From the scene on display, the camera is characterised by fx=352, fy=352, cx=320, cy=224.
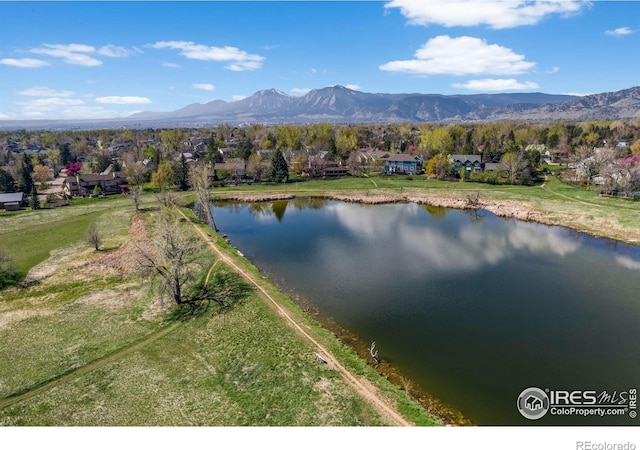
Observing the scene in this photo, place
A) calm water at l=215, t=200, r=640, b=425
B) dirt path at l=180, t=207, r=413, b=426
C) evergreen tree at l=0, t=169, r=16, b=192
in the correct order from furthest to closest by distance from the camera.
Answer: evergreen tree at l=0, t=169, r=16, b=192
calm water at l=215, t=200, r=640, b=425
dirt path at l=180, t=207, r=413, b=426

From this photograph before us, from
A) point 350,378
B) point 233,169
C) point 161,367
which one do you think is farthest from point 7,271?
point 233,169

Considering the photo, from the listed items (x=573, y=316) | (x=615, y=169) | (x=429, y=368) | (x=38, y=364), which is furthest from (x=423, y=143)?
(x=38, y=364)

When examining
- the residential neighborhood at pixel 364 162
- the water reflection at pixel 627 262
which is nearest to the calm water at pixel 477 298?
the water reflection at pixel 627 262

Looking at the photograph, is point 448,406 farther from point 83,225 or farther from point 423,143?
point 423,143

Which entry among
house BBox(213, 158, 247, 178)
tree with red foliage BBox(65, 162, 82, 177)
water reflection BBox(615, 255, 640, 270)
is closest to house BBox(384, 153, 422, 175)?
house BBox(213, 158, 247, 178)

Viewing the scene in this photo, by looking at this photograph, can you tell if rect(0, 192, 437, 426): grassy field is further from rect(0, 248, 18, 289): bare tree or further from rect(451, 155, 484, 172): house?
rect(451, 155, 484, 172): house

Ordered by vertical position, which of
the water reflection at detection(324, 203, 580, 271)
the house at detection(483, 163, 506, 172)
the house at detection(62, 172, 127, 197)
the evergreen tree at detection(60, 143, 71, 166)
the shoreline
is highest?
the evergreen tree at detection(60, 143, 71, 166)

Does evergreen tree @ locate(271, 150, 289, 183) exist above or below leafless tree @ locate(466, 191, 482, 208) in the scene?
above
